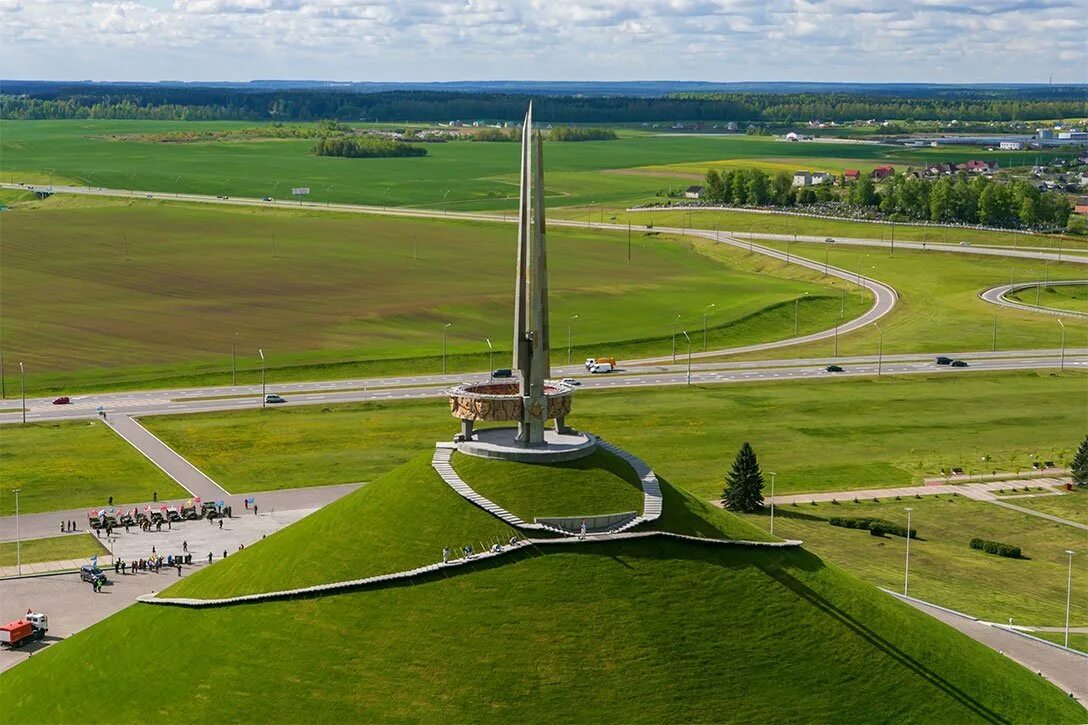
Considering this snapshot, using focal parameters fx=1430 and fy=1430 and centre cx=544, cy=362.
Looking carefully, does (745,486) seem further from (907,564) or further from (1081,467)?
(1081,467)

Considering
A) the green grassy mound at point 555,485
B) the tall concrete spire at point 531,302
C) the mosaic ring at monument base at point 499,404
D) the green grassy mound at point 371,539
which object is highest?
the tall concrete spire at point 531,302

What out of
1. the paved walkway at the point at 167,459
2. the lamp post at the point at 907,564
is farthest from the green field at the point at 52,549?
the lamp post at the point at 907,564

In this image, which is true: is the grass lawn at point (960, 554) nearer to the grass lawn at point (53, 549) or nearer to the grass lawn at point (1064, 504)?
the grass lawn at point (1064, 504)

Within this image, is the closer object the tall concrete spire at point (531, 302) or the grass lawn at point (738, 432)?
the tall concrete spire at point (531, 302)

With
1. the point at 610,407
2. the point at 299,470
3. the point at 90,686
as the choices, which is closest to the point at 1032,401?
the point at 610,407

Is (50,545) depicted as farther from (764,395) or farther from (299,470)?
(764,395)
